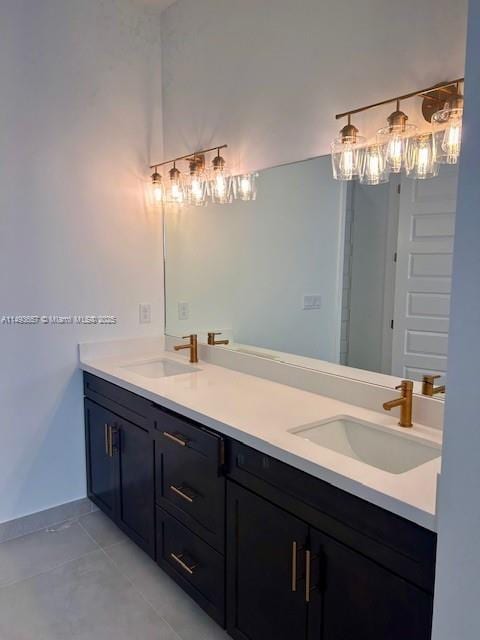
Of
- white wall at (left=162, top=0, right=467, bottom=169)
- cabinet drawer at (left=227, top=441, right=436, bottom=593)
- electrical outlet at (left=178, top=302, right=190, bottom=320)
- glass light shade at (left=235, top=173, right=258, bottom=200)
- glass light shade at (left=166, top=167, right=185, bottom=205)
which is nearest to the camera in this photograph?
cabinet drawer at (left=227, top=441, right=436, bottom=593)

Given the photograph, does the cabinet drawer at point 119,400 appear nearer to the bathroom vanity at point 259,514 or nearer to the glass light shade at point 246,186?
the bathroom vanity at point 259,514

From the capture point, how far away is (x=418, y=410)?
161 cm

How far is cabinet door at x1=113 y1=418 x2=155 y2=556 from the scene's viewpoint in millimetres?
2105

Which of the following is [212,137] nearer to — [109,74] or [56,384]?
[109,74]

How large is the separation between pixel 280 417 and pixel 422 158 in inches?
39.9

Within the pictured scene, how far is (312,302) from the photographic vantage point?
2086mm

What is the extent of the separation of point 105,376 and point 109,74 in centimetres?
162

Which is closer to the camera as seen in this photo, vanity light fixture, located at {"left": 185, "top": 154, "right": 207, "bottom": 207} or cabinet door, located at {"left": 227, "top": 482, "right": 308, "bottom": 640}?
cabinet door, located at {"left": 227, "top": 482, "right": 308, "bottom": 640}

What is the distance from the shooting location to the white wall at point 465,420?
2.75ft

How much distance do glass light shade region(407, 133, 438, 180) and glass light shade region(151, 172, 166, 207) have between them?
1.54 metres

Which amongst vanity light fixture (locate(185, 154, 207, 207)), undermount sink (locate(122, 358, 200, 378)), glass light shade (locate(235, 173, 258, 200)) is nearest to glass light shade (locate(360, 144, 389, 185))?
glass light shade (locate(235, 173, 258, 200))

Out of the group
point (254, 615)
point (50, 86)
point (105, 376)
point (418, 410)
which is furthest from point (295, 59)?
point (254, 615)

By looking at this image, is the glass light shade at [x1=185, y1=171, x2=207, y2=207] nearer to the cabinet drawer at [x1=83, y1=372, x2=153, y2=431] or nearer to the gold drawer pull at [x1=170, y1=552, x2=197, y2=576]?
the cabinet drawer at [x1=83, y1=372, x2=153, y2=431]

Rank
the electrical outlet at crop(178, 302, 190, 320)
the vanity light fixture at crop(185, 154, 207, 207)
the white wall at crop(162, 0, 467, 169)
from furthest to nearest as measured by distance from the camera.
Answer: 1. the electrical outlet at crop(178, 302, 190, 320)
2. the vanity light fixture at crop(185, 154, 207, 207)
3. the white wall at crop(162, 0, 467, 169)
